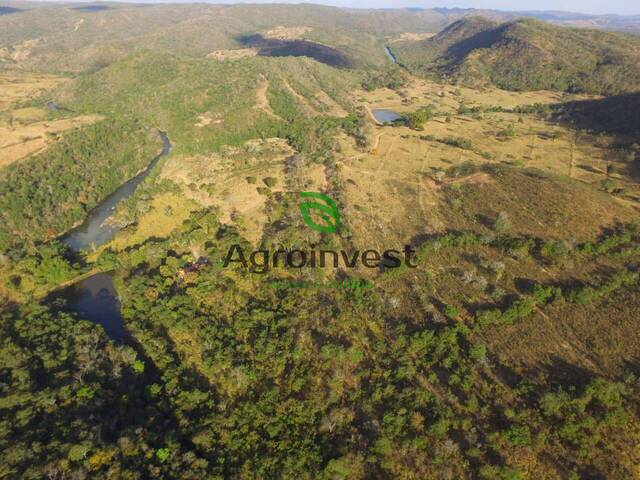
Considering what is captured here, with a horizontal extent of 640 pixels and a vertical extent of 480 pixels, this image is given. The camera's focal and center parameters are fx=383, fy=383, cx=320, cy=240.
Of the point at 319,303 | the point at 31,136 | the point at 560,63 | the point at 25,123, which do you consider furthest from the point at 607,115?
the point at 25,123

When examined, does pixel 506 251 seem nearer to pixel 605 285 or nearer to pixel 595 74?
pixel 605 285

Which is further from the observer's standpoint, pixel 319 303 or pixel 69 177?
pixel 69 177

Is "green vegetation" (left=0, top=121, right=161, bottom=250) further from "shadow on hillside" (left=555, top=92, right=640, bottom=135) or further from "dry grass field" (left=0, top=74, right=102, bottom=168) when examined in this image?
"shadow on hillside" (left=555, top=92, right=640, bottom=135)

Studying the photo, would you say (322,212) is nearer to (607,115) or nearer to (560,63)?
(607,115)

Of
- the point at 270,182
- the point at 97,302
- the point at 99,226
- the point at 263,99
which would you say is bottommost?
the point at 97,302

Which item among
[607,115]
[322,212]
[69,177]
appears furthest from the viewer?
[607,115]

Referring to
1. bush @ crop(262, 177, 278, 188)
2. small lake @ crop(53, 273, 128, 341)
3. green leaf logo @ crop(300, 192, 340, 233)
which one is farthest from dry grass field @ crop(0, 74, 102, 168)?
green leaf logo @ crop(300, 192, 340, 233)

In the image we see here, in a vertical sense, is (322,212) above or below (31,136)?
below
